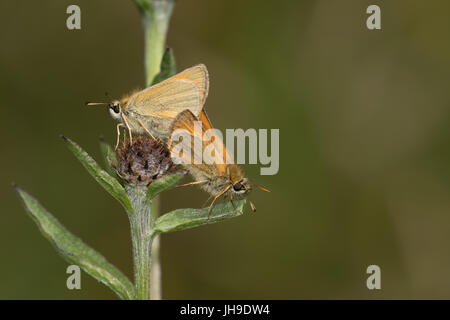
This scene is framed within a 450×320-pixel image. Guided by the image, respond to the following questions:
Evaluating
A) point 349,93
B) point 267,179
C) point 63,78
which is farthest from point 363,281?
point 63,78

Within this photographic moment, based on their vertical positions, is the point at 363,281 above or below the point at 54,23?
below

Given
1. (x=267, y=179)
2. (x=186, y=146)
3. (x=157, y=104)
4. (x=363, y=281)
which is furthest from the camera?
(x=267, y=179)

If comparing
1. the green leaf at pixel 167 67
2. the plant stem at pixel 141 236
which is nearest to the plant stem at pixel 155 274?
the plant stem at pixel 141 236

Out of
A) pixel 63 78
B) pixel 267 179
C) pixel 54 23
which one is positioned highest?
pixel 54 23

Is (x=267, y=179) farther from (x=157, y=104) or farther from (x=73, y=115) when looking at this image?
(x=157, y=104)

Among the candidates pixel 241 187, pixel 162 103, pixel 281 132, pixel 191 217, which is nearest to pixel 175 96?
pixel 162 103

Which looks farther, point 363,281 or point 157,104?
point 363,281

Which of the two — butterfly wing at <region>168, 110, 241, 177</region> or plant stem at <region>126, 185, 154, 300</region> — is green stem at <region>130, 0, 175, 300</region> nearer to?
plant stem at <region>126, 185, 154, 300</region>
